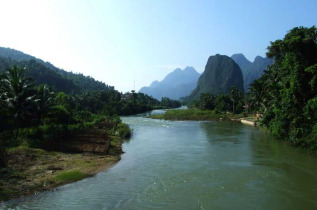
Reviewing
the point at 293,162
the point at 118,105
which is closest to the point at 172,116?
the point at 118,105

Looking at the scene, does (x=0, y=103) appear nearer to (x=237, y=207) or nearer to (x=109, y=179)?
(x=109, y=179)

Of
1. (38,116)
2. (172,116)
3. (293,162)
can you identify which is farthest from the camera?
(172,116)

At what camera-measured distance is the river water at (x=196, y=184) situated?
14.2 m

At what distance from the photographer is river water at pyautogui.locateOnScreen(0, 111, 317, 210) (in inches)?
557

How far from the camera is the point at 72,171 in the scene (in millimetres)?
18938

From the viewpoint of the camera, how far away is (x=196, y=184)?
56.9ft

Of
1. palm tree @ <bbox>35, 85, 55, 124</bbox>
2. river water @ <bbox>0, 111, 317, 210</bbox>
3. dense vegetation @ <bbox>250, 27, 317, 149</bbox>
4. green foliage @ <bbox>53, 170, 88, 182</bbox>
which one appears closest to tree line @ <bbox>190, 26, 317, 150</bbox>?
dense vegetation @ <bbox>250, 27, 317, 149</bbox>

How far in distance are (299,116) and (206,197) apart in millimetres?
15770

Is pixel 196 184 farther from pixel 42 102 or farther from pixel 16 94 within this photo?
pixel 42 102

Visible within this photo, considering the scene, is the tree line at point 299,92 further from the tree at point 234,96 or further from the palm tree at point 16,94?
the tree at point 234,96


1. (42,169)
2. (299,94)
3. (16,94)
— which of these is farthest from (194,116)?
(42,169)

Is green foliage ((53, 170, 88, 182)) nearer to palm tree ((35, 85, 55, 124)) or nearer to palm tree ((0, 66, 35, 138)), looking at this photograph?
Result: palm tree ((0, 66, 35, 138))

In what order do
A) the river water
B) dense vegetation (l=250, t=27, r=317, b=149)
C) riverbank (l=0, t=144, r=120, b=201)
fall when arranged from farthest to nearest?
1. dense vegetation (l=250, t=27, r=317, b=149)
2. riverbank (l=0, t=144, r=120, b=201)
3. the river water

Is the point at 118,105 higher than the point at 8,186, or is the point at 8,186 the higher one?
the point at 118,105
